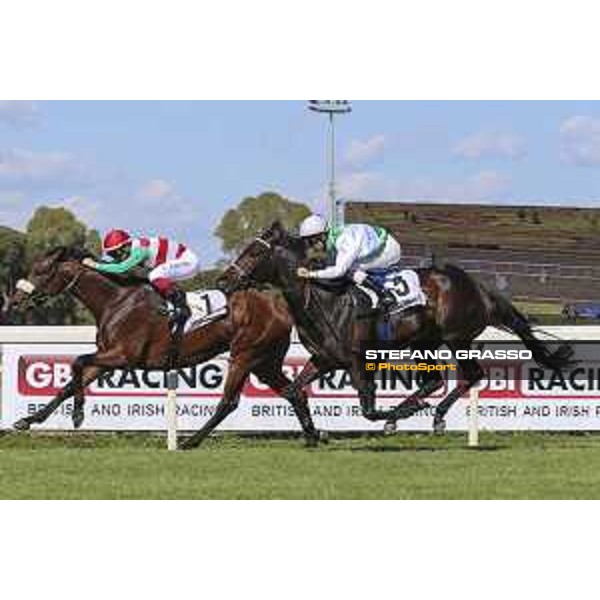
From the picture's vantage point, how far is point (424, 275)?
1409cm

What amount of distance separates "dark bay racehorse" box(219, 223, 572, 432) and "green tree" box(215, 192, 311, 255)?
73cm

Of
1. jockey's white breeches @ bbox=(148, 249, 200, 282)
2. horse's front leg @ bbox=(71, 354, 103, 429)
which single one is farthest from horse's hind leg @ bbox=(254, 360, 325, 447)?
horse's front leg @ bbox=(71, 354, 103, 429)

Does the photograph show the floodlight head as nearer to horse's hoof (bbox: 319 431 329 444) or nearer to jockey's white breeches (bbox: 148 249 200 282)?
jockey's white breeches (bbox: 148 249 200 282)

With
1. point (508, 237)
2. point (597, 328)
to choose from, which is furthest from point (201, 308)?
point (597, 328)

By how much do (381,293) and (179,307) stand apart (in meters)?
1.99

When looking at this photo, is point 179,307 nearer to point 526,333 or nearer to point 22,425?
point 22,425

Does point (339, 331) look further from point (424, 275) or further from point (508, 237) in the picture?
point (508, 237)

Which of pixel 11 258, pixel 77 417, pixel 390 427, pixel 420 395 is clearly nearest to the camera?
pixel 390 427

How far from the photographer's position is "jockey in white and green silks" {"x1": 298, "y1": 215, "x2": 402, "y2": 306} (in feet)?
44.4

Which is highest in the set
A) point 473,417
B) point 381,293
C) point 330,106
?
point 330,106

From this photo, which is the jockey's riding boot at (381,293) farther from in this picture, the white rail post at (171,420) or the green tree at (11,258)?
the green tree at (11,258)

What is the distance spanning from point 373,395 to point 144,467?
257cm

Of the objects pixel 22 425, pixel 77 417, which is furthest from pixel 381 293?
pixel 22 425

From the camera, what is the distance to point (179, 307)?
46.3 feet
